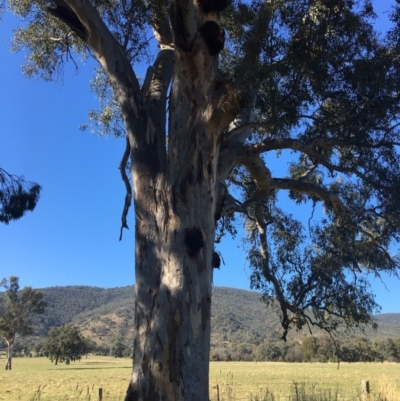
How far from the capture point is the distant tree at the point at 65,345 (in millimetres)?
56000

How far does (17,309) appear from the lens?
5141 centimetres

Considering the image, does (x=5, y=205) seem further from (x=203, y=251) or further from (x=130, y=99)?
(x=203, y=251)

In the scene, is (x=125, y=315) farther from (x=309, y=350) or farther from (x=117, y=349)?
(x=309, y=350)

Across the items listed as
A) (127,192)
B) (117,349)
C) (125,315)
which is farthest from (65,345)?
(127,192)

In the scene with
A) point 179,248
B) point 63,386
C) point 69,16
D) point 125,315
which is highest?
point 125,315

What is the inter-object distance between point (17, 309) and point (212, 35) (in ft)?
167

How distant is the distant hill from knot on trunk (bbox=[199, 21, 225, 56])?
2340 inches

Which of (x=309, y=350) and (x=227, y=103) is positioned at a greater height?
(x=227, y=103)

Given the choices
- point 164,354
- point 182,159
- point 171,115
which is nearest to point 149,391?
point 164,354

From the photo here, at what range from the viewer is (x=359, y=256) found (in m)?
9.70

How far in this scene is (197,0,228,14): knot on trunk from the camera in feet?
18.6

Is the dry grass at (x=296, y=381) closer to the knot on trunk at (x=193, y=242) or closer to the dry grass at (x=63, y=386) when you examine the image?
the dry grass at (x=63, y=386)

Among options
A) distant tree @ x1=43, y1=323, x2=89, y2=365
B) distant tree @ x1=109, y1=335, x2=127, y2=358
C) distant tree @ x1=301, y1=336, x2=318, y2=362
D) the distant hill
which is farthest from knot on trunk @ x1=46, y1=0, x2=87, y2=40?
distant tree @ x1=109, y1=335, x2=127, y2=358

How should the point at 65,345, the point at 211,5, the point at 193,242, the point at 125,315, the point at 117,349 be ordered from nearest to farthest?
the point at 193,242
the point at 211,5
the point at 65,345
the point at 117,349
the point at 125,315
